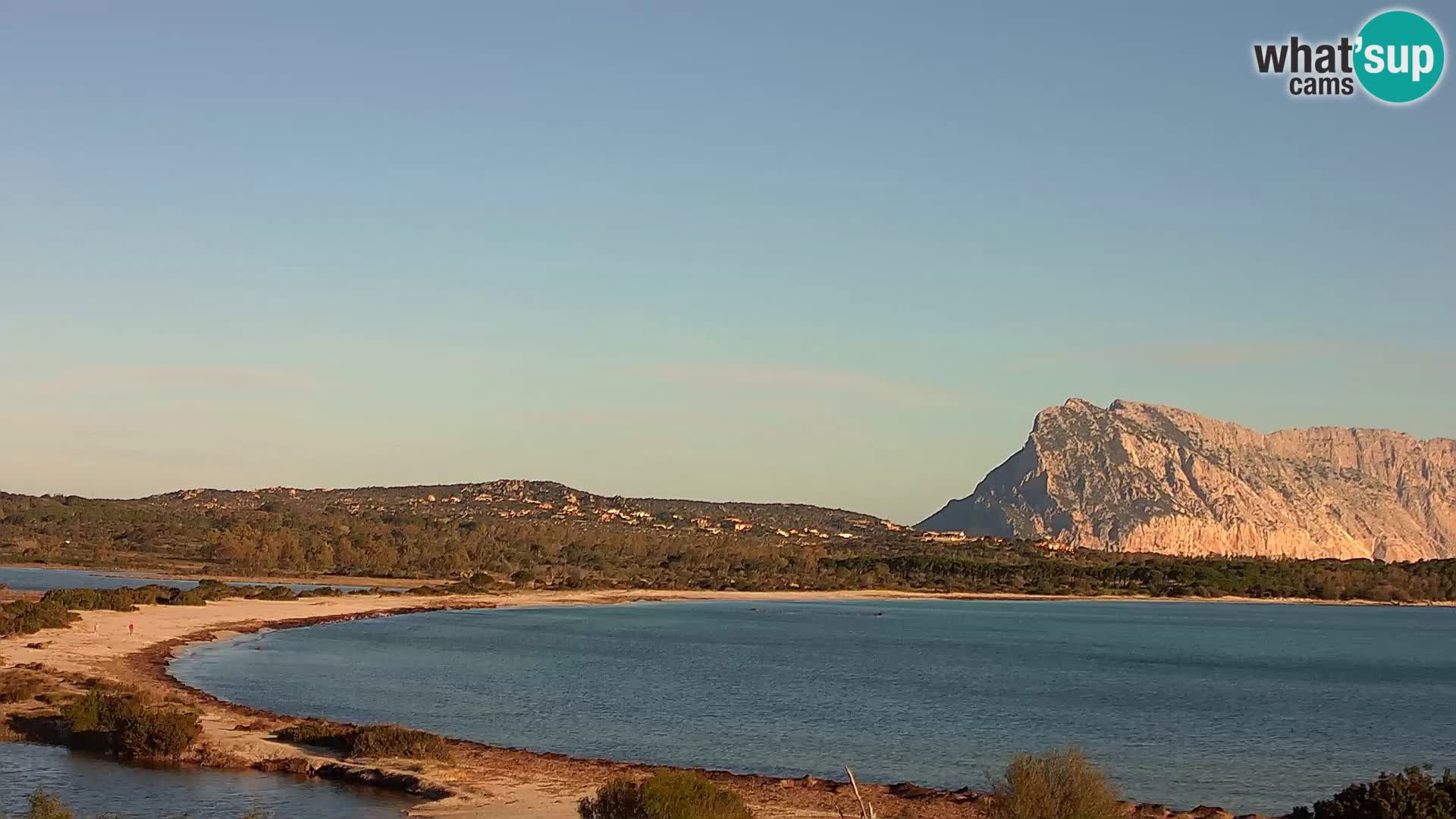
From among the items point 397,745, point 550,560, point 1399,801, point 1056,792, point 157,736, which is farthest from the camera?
point 550,560

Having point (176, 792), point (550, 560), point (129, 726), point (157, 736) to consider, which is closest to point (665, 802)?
point (176, 792)

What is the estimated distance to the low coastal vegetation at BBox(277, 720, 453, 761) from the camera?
3234cm

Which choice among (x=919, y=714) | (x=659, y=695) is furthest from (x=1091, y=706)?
(x=659, y=695)

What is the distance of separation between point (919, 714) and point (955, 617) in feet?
281

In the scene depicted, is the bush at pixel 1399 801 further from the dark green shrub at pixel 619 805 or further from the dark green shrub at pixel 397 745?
the dark green shrub at pixel 397 745

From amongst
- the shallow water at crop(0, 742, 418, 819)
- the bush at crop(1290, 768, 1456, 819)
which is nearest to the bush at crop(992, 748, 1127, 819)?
the bush at crop(1290, 768, 1456, 819)

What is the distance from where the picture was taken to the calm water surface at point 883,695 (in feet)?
125

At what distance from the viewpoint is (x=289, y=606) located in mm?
98375

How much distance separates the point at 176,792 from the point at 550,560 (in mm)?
148515

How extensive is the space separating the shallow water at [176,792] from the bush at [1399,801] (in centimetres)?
1634

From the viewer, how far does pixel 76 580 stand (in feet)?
387

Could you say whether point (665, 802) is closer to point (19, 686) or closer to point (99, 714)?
point (99, 714)

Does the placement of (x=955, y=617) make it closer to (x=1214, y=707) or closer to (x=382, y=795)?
(x=1214, y=707)

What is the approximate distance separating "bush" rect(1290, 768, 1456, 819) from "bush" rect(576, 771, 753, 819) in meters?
9.42
